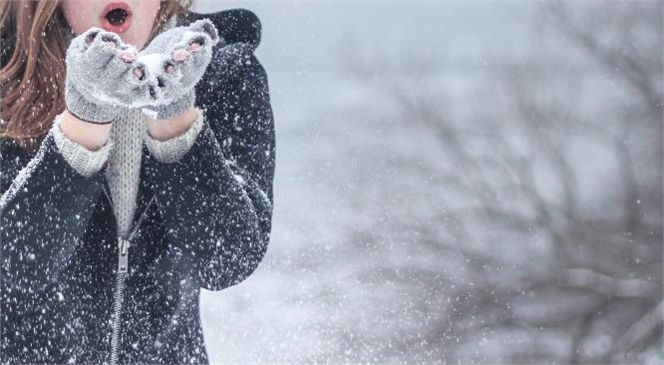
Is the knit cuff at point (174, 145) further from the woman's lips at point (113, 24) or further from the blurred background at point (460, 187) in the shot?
the blurred background at point (460, 187)

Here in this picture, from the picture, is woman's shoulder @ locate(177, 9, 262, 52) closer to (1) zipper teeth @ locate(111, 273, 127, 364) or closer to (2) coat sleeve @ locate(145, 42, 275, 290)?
(2) coat sleeve @ locate(145, 42, 275, 290)

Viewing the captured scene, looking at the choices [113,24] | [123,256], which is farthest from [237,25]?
[123,256]

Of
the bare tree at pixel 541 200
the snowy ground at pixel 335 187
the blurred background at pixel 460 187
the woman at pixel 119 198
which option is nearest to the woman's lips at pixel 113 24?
the woman at pixel 119 198

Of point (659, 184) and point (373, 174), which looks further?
point (373, 174)

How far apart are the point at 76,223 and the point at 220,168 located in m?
0.13

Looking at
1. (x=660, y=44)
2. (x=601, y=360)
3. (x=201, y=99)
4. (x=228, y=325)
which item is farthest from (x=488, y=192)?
(x=201, y=99)

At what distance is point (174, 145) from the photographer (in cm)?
111

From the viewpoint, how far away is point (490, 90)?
320 inches

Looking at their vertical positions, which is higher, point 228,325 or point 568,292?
point 568,292

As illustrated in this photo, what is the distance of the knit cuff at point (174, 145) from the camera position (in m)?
1.10

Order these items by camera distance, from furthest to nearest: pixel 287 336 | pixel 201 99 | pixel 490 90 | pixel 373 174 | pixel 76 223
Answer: pixel 490 90
pixel 373 174
pixel 287 336
pixel 201 99
pixel 76 223

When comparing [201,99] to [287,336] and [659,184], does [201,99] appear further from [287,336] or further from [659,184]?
[659,184]

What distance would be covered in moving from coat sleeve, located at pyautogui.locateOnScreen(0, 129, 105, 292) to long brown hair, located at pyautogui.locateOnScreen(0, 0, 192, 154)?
7cm

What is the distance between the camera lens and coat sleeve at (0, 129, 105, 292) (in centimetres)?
107
